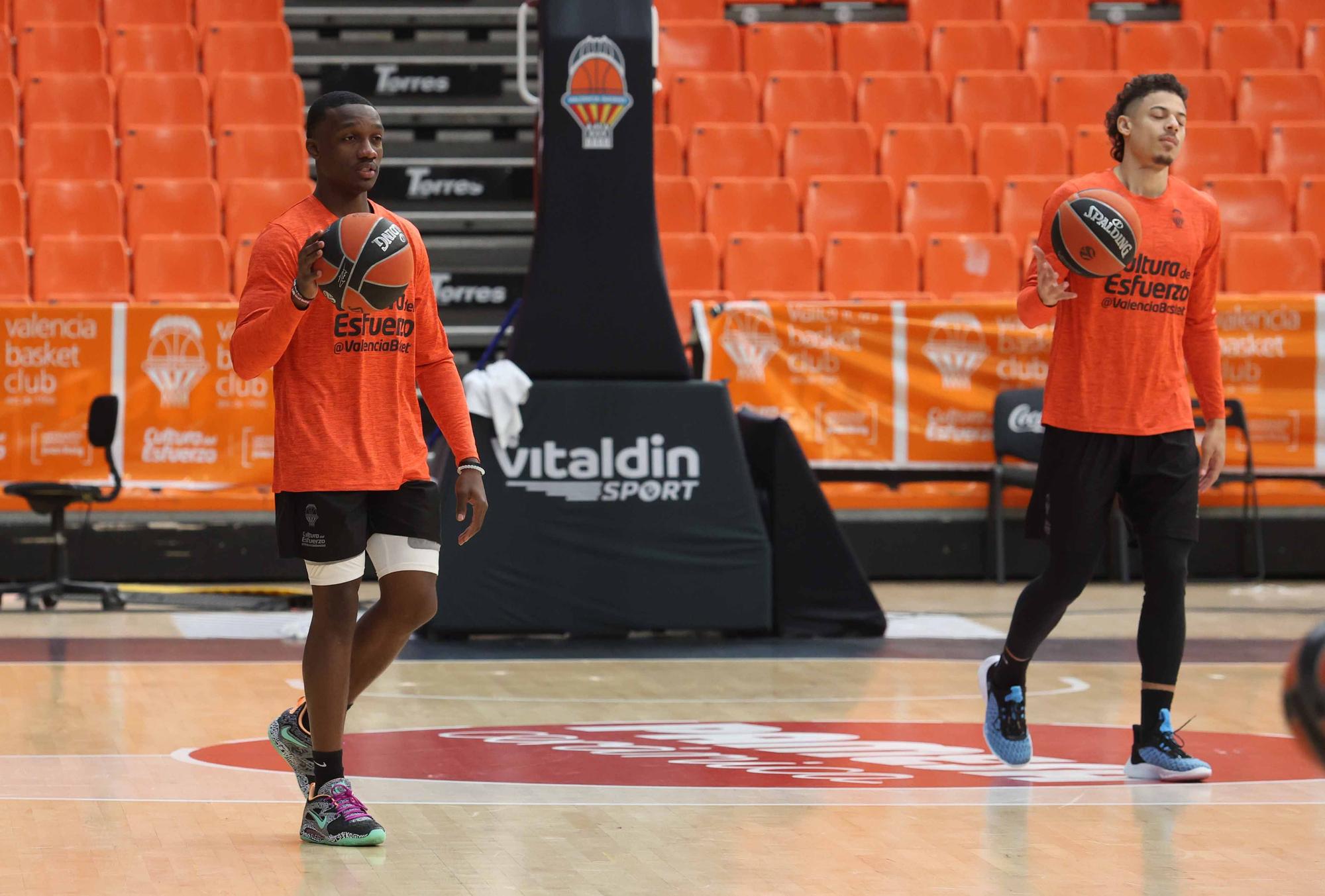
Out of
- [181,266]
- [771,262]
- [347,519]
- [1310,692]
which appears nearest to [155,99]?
[181,266]

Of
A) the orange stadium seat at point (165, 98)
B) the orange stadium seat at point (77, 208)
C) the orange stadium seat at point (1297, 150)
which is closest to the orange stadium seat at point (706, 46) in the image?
the orange stadium seat at point (165, 98)

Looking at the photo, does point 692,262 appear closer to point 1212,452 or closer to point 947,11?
point 947,11

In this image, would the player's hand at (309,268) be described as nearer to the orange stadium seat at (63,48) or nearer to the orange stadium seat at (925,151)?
the orange stadium seat at (925,151)

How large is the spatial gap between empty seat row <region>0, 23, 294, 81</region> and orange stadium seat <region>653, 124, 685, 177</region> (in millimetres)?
2782

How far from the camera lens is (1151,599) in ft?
15.9

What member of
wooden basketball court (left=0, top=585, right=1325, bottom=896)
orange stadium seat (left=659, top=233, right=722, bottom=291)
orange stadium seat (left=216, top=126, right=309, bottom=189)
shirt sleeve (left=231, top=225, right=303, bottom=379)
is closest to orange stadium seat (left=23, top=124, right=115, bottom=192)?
orange stadium seat (left=216, top=126, right=309, bottom=189)

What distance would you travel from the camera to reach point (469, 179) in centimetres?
1252

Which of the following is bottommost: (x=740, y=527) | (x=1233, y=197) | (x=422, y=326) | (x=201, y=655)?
(x=201, y=655)

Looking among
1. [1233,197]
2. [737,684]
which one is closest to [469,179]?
[1233,197]

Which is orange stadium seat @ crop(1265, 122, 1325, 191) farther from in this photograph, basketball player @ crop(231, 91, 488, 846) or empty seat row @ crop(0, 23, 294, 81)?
basketball player @ crop(231, 91, 488, 846)

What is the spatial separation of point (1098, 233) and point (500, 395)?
310 centimetres

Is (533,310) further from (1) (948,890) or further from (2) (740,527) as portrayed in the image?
(1) (948,890)

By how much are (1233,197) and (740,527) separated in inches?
243

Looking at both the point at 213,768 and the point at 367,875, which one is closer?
the point at 367,875
